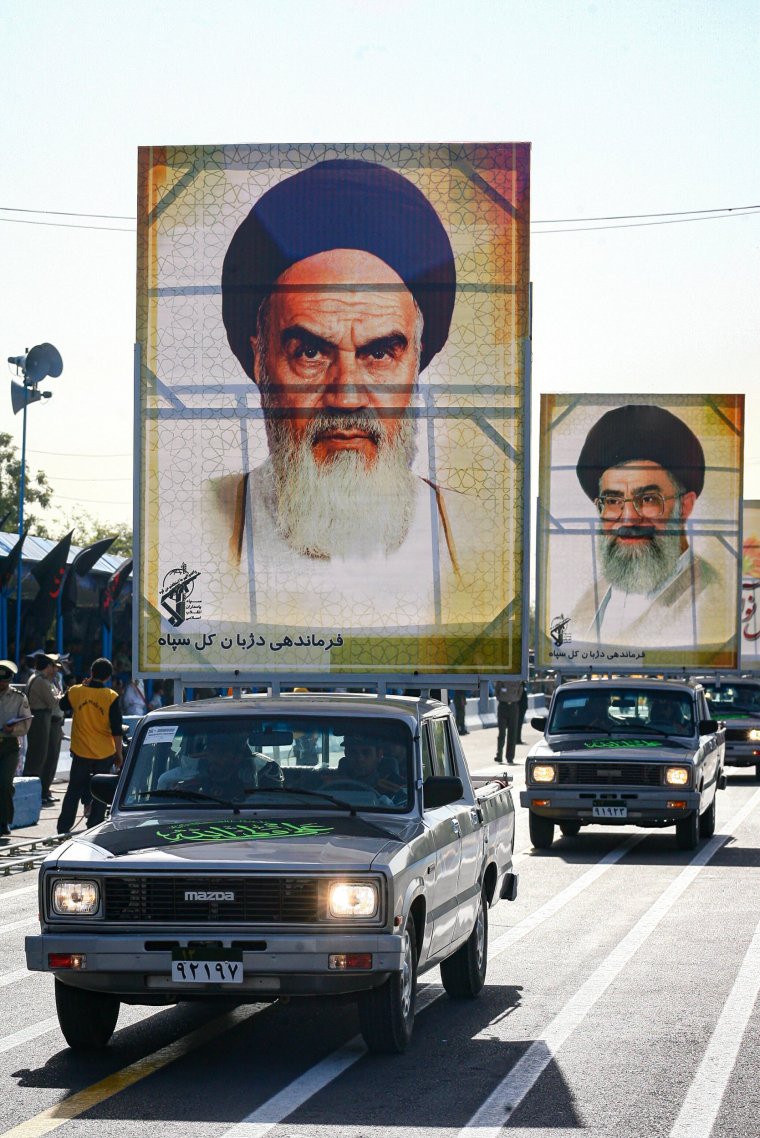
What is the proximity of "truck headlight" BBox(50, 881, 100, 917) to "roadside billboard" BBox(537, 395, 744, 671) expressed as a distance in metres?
16.6

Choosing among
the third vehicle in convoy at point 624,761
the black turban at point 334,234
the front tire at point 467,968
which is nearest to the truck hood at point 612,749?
the third vehicle in convoy at point 624,761

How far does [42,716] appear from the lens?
24.3 m

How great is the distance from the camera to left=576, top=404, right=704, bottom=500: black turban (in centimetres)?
2439

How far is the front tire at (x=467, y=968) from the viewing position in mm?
10609

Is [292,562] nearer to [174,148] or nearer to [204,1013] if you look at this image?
[174,148]

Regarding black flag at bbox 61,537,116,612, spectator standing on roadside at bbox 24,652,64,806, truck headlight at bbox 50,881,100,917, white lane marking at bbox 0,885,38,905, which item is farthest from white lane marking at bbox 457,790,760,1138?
black flag at bbox 61,537,116,612

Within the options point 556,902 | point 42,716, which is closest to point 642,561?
point 42,716

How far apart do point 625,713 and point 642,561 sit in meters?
4.24

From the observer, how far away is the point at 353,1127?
7508mm

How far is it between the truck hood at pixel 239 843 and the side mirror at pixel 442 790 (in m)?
0.27

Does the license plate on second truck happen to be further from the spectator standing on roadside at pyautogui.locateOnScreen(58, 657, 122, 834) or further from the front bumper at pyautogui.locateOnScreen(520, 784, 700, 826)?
the spectator standing on roadside at pyautogui.locateOnScreen(58, 657, 122, 834)

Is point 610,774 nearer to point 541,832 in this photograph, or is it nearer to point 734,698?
point 541,832

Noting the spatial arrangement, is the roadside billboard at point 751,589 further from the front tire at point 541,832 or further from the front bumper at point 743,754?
the front tire at point 541,832

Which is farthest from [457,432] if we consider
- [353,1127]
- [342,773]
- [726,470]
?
[726,470]
